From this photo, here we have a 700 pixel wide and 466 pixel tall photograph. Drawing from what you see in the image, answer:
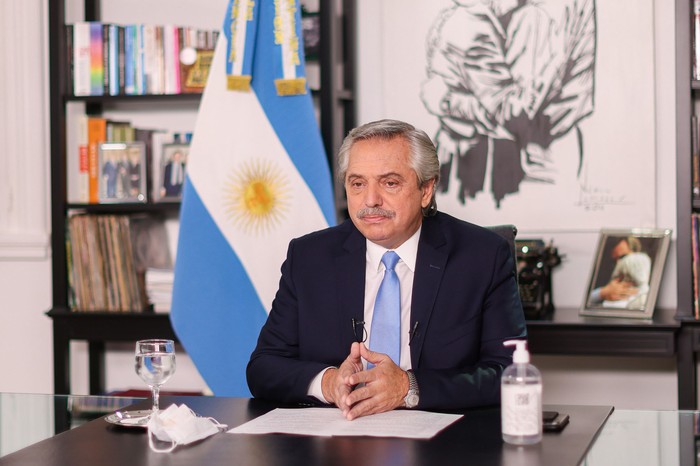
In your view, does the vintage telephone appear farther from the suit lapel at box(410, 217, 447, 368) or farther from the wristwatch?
the wristwatch

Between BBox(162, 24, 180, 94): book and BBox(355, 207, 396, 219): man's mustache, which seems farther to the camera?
BBox(162, 24, 180, 94): book

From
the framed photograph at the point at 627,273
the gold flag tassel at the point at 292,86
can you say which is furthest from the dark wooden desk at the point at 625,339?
the gold flag tassel at the point at 292,86

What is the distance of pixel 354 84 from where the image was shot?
4.08 m

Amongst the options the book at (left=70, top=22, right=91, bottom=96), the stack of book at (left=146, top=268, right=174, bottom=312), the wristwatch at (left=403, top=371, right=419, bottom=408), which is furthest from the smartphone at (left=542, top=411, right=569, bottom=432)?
the book at (left=70, top=22, right=91, bottom=96)

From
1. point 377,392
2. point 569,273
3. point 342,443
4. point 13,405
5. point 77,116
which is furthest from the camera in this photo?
point 77,116

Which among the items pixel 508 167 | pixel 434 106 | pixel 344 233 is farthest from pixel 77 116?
pixel 344 233

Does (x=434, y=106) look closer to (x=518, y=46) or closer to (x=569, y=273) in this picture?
(x=518, y=46)

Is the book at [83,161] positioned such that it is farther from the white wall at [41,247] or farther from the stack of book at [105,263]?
the white wall at [41,247]

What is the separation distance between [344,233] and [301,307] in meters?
0.23

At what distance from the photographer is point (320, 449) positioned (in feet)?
5.48

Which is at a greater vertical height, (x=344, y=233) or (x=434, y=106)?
(x=434, y=106)

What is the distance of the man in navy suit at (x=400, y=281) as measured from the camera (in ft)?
7.73
